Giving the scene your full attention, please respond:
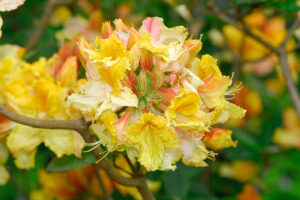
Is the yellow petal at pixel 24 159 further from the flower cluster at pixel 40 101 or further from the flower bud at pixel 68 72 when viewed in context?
the flower bud at pixel 68 72

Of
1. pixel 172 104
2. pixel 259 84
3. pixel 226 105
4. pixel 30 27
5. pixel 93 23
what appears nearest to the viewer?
pixel 172 104

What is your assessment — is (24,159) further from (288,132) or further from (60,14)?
(288,132)

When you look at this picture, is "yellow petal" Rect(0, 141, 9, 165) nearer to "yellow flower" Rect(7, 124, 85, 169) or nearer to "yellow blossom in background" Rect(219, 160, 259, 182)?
"yellow flower" Rect(7, 124, 85, 169)

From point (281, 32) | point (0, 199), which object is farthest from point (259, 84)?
point (0, 199)

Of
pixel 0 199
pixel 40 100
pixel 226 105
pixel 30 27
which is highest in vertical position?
pixel 226 105

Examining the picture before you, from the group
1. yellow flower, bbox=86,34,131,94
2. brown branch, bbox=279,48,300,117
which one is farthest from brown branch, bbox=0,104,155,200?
brown branch, bbox=279,48,300,117

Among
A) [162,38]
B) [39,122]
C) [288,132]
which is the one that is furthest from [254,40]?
[39,122]

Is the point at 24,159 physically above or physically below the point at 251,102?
above

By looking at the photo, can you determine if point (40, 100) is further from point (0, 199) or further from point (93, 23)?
point (0, 199)
